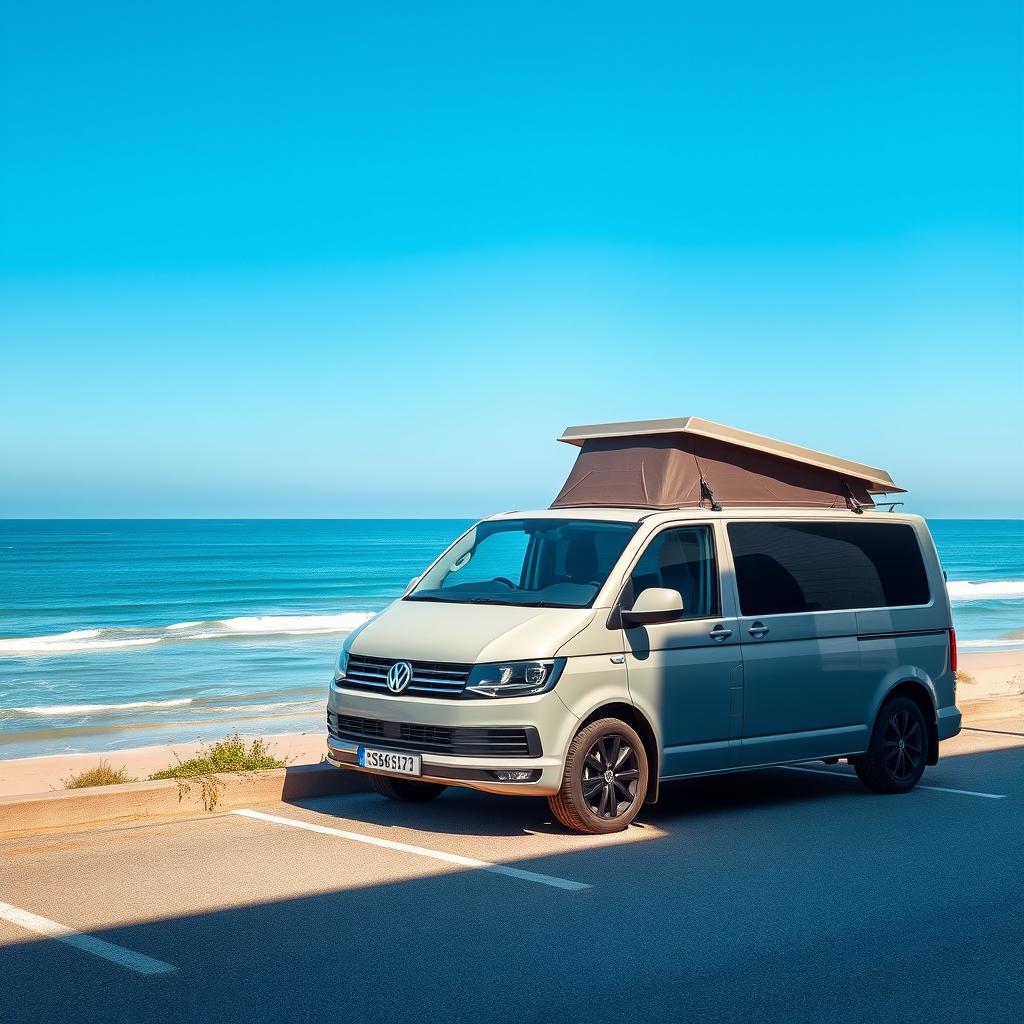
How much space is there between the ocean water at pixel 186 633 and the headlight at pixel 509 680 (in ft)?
36.4

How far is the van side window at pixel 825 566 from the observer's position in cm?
939

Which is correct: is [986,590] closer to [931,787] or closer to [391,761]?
[931,787]

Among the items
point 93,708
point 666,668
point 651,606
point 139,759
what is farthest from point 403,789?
point 93,708

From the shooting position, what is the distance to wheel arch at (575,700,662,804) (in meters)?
8.45

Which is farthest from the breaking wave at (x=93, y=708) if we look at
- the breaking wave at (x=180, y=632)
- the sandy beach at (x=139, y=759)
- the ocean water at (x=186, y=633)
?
the breaking wave at (x=180, y=632)

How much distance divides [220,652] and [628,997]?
2914 centimetres

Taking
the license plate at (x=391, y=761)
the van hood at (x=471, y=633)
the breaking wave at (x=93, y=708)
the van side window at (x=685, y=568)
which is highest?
the van side window at (x=685, y=568)

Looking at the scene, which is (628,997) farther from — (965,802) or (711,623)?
(965,802)

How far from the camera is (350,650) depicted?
8.73 m

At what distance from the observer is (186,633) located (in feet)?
129

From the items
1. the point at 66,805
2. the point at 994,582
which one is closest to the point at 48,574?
the point at 994,582

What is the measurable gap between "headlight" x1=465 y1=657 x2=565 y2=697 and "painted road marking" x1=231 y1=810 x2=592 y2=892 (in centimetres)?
97

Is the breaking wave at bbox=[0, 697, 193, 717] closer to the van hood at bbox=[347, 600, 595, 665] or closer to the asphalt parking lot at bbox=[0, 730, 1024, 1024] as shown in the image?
the asphalt parking lot at bbox=[0, 730, 1024, 1024]

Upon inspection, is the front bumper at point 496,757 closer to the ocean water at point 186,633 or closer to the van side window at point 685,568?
the van side window at point 685,568
